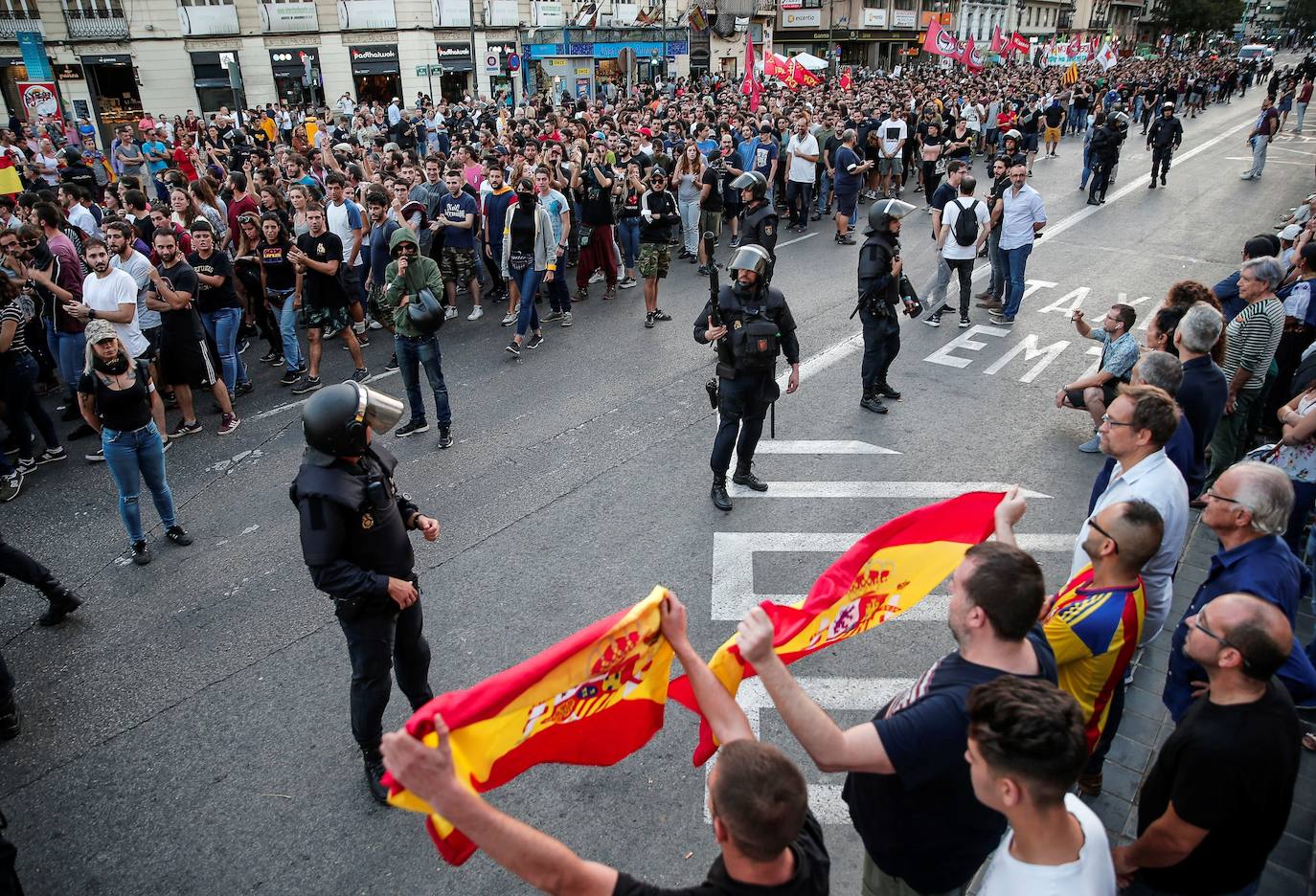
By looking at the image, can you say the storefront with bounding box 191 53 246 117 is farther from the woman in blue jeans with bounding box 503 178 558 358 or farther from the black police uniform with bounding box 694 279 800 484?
the black police uniform with bounding box 694 279 800 484

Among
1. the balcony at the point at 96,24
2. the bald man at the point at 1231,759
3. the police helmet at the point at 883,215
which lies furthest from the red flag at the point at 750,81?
the balcony at the point at 96,24

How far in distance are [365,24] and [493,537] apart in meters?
42.4

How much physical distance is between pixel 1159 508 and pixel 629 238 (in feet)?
35.0

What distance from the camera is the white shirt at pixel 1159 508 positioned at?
398 centimetres

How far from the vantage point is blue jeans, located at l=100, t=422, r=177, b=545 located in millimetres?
5949

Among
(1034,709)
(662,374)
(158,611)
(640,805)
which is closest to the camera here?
(1034,709)

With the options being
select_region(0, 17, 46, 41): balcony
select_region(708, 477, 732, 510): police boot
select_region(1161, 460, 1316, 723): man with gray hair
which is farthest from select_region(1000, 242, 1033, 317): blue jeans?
select_region(0, 17, 46, 41): balcony

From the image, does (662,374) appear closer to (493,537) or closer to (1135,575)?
(493,537)

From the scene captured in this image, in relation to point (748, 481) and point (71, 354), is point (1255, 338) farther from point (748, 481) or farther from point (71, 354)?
point (71, 354)

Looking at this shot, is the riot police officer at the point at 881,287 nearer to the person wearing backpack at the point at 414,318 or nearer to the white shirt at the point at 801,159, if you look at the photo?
the person wearing backpack at the point at 414,318

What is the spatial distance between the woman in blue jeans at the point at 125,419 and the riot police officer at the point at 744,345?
411 centimetres

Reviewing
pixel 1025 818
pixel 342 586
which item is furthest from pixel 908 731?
pixel 342 586

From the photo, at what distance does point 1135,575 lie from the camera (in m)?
3.30

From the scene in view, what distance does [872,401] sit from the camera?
8398 mm
